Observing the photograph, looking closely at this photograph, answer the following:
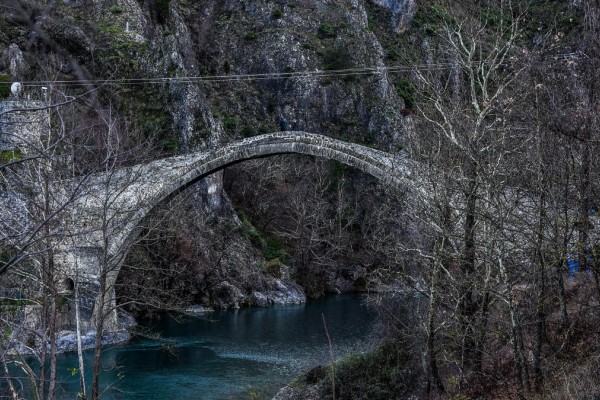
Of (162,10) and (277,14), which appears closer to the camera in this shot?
(162,10)

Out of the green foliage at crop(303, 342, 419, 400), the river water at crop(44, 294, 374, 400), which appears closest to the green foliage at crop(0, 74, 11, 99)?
the river water at crop(44, 294, 374, 400)

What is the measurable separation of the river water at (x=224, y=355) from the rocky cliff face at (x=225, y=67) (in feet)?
15.8

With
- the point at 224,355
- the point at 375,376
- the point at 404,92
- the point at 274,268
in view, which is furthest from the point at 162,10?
the point at 375,376

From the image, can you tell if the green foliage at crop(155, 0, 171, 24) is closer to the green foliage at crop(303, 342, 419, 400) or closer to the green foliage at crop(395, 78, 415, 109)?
the green foliage at crop(395, 78, 415, 109)

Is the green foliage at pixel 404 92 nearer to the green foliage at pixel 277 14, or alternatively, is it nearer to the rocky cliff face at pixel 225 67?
the rocky cliff face at pixel 225 67

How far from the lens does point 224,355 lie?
58.3 ft

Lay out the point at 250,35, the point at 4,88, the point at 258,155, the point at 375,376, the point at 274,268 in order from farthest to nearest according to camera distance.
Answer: the point at 250,35 → the point at 274,268 → the point at 4,88 → the point at 258,155 → the point at 375,376

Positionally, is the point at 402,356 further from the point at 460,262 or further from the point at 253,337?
the point at 253,337

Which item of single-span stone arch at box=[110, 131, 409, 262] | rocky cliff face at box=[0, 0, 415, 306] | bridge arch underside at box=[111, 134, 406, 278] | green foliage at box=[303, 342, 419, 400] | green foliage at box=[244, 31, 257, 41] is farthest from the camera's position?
green foliage at box=[244, 31, 257, 41]

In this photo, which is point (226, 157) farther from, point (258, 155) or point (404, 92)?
point (404, 92)

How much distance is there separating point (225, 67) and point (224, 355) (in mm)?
26473

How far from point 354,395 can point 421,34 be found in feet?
129

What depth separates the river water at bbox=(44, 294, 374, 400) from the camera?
14.4 m

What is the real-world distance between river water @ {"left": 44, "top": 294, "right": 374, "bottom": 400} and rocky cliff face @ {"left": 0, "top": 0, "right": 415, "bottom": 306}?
4820 millimetres
